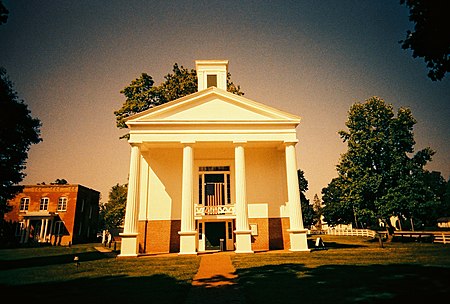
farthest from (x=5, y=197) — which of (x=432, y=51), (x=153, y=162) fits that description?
(x=432, y=51)

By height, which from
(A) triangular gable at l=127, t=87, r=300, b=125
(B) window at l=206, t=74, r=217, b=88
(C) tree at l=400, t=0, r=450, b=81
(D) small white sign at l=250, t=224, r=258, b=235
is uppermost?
(B) window at l=206, t=74, r=217, b=88

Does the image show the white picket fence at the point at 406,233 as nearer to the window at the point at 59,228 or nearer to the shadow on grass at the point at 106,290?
the shadow on grass at the point at 106,290

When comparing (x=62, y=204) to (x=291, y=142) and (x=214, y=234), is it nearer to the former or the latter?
(x=214, y=234)

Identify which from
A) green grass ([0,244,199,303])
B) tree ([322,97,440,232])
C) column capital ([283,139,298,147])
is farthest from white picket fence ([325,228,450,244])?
green grass ([0,244,199,303])

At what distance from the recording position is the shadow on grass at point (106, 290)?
25.6 feet

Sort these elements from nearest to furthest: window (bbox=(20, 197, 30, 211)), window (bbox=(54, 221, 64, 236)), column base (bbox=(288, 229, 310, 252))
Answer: column base (bbox=(288, 229, 310, 252)) < window (bbox=(54, 221, 64, 236)) < window (bbox=(20, 197, 30, 211))

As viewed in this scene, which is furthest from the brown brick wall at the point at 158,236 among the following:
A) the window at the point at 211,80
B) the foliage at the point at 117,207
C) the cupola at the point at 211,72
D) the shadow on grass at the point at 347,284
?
the cupola at the point at 211,72

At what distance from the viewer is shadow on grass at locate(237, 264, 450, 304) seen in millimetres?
7109

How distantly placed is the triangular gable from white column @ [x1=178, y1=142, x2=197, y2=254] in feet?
8.94

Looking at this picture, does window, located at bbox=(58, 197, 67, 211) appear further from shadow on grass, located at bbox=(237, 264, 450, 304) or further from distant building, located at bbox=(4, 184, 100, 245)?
shadow on grass, located at bbox=(237, 264, 450, 304)

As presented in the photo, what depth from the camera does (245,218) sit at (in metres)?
20.5

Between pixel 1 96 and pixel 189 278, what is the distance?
19.4 metres

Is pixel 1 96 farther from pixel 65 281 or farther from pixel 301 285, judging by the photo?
pixel 301 285

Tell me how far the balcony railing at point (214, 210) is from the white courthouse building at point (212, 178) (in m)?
0.08
